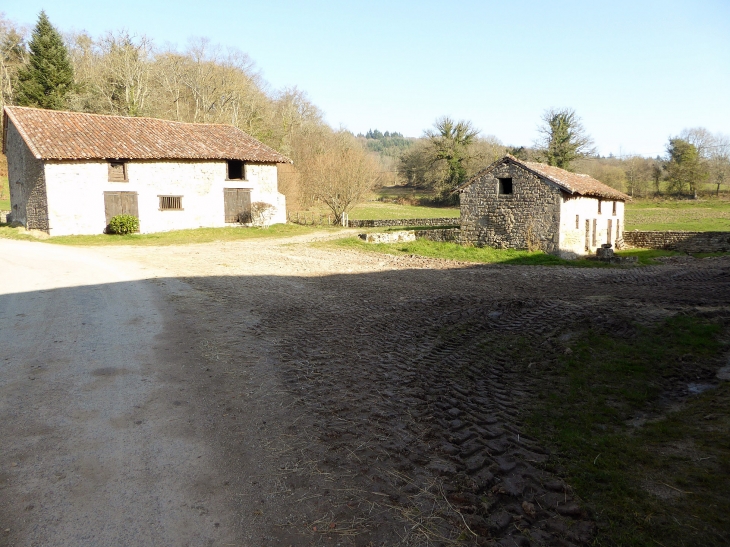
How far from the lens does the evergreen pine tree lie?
40625 mm

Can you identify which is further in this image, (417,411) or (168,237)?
(168,237)

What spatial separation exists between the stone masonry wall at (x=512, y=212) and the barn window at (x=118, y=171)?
666 inches

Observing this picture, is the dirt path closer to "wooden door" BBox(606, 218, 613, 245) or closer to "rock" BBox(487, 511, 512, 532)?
"rock" BBox(487, 511, 512, 532)

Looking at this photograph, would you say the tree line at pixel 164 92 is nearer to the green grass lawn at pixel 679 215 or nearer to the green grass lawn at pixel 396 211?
the green grass lawn at pixel 396 211

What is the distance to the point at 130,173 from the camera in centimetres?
2525

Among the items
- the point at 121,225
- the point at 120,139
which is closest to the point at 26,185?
the point at 120,139

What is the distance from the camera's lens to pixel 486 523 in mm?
3484

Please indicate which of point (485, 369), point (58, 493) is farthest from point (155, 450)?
point (485, 369)

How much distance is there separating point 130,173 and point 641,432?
25.7m

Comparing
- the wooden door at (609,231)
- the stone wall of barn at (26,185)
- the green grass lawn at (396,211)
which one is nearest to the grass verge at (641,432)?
the wooden door at (609,231)

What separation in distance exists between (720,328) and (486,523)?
7.38 meters

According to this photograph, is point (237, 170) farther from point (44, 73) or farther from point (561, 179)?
point (44, 73)

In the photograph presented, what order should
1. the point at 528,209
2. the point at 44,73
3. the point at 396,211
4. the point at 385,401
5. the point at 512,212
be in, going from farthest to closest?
the point at 396,211
the point at 44,73
the point at 512,212
the point at 528,209
the point at 385,401

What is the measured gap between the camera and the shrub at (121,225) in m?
24.5
